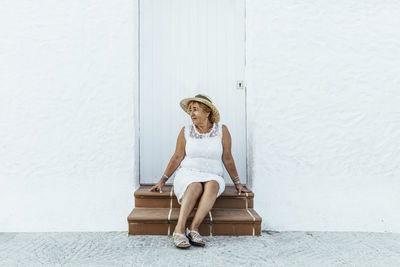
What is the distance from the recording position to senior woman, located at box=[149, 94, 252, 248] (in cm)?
332

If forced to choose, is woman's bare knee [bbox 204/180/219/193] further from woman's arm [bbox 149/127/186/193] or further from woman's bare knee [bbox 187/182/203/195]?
woman's arm [bbox 149/127/186/193]

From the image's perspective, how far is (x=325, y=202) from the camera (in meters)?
3.69

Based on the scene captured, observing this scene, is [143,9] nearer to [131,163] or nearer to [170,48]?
[170,48]

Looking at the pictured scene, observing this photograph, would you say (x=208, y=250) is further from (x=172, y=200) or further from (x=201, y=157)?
(x=201, y=157)

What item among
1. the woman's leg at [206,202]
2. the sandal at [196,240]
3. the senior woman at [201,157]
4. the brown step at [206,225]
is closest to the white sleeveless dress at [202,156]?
the senior woman at [201,157]

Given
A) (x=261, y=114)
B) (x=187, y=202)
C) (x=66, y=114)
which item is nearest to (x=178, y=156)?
(x=187, y=202)

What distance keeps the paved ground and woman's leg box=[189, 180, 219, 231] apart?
0.23 m

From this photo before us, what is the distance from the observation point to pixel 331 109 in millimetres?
3684

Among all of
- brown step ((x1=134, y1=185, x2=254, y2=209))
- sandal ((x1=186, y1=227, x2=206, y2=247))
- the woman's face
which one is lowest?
sandal ((x1=186, y1=227, x2=206, y2=247))

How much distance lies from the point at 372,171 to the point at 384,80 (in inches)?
41.8

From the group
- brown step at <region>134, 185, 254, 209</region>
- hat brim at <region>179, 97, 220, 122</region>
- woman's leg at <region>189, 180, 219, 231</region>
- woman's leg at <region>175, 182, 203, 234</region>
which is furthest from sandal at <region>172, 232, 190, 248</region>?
hat brim at <region>179, 97, 220, 122</region>

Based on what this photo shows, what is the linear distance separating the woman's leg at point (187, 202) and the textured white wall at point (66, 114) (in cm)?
82

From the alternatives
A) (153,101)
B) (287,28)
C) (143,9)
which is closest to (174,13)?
(143,9)

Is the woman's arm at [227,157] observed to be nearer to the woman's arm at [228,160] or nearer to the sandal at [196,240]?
the woman's arm at [228,160]
